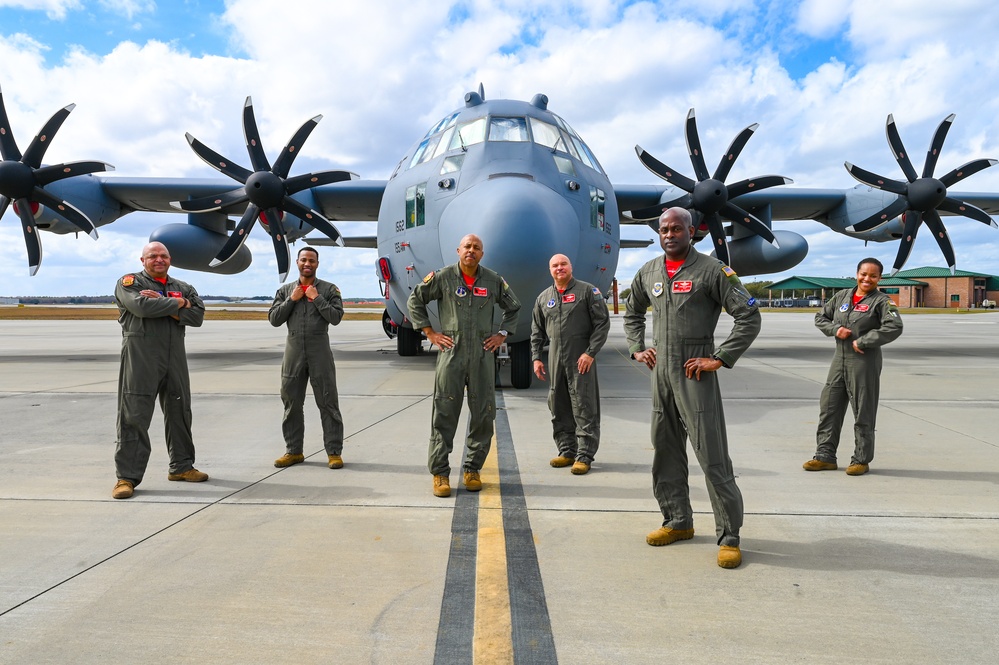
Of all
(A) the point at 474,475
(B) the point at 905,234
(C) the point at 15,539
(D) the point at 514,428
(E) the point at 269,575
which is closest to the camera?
(E) the point at 269,575

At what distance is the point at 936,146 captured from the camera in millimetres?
14883

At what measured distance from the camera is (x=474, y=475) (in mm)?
4484

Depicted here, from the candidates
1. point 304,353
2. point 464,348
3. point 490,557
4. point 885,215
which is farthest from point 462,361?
point 885,215

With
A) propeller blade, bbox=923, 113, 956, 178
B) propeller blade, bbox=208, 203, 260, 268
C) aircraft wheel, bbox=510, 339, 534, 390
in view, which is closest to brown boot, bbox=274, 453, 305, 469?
aircraft wheel, bbox=510, 339, 534, 390

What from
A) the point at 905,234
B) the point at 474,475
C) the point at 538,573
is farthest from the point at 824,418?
the point at 905,234

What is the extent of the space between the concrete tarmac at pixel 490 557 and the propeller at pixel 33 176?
8.85m

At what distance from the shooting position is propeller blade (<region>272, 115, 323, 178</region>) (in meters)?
13.3

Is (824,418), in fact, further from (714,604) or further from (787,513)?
(714,604)

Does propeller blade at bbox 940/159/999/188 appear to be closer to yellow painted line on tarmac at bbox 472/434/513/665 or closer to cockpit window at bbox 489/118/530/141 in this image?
cockpit window at bbox 489/118/530/141

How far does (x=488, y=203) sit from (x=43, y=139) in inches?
449

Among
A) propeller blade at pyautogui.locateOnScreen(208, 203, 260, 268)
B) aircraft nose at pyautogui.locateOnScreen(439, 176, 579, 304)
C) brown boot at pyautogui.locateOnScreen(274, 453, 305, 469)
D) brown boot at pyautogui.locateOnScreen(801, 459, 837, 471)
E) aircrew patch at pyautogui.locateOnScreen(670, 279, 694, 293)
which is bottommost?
brown boot at pyautogui.locateOnScreen(801, 459, 837, 471)

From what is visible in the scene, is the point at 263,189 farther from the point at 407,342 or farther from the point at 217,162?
the point at 407,342

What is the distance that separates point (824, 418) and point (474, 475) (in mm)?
2899

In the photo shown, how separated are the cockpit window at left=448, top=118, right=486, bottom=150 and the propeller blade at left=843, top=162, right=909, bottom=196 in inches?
383
